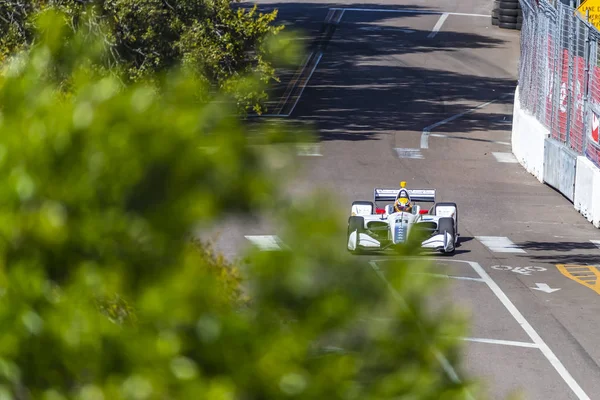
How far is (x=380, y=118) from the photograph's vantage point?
35.5 m

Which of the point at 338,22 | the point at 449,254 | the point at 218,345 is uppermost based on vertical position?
the point at 218,345

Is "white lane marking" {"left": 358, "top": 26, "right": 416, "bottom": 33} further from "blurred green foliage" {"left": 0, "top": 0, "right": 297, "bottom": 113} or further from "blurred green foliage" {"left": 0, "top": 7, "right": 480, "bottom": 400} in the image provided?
"blurred green foliage" {"left": 0, "top": 7, "right": 480, "bottom": 400}

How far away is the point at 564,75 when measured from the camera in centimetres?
2581

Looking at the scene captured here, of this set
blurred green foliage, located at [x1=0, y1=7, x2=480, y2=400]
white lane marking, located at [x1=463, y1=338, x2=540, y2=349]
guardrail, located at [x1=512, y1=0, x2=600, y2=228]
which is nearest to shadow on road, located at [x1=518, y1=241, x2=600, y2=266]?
guardrail, located at [x1=512, y1=0, x2=600, y2=228]

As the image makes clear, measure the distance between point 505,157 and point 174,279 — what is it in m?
28.3

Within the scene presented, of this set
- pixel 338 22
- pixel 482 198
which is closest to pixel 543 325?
pixel 482 198

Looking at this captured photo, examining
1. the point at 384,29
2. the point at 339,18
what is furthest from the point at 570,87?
the point at 339,18

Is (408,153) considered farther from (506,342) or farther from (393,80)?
(506,342)

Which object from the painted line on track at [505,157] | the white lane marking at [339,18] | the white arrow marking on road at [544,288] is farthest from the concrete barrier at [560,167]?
A: the white lane marking at [339,18]

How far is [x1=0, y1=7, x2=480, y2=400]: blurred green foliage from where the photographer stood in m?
2.28

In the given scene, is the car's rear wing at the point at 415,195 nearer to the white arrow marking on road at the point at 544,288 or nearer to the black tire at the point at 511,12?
the white arrow marking on road at the point at 544,288

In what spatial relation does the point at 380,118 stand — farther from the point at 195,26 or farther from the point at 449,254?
the point at 449,254

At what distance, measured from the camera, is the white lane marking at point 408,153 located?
29344mm

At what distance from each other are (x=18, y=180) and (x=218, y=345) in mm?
632
